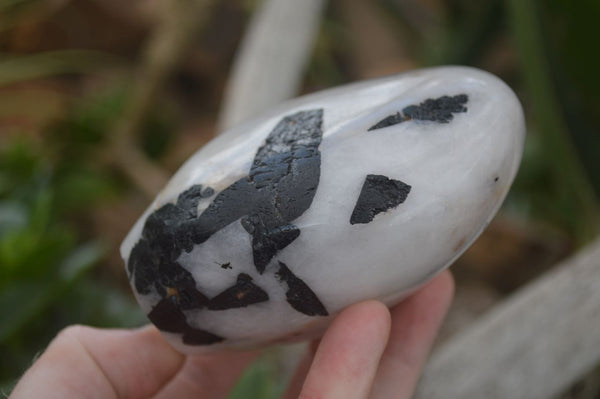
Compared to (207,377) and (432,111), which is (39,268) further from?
(432,111)

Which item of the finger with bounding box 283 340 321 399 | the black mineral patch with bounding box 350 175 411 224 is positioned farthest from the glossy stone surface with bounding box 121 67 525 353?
the finger with bounding box 283 340 321 399

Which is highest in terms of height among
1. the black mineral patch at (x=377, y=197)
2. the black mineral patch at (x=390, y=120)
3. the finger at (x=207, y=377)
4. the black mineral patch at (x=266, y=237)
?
the black mineral patch at (x=390, y=120)

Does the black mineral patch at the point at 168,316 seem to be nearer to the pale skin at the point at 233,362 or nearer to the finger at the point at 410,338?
the pale skin at the point at 233,362

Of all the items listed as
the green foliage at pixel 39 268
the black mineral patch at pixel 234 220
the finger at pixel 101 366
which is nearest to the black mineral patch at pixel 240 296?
the black mineral patch at pixel 234 220

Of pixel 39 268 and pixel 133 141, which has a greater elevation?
pixel 39 268

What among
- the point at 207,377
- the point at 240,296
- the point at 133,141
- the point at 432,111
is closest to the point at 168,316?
the point at 240,296

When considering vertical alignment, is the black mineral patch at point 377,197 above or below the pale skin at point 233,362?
above

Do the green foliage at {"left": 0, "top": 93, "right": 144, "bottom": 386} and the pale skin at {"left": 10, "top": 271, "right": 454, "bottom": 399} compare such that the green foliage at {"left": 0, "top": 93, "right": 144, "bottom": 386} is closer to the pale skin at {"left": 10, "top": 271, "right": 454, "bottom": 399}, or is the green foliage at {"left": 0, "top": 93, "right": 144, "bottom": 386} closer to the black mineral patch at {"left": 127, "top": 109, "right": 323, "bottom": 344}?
the pale skin at {"left": 10, "top": 271, "right": 454, "bottom": 399}
